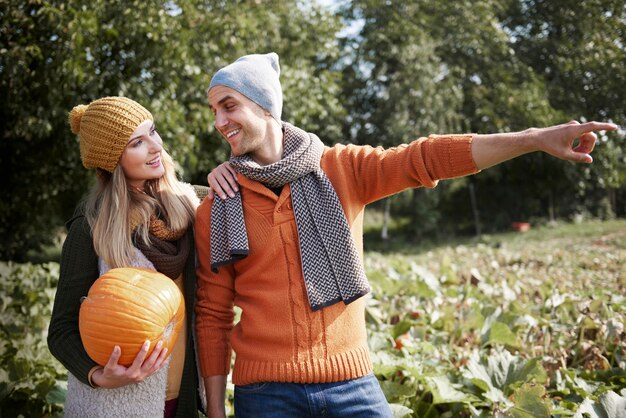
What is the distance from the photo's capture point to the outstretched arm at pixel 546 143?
182 centimetres

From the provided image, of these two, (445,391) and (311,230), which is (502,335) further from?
(311,230)

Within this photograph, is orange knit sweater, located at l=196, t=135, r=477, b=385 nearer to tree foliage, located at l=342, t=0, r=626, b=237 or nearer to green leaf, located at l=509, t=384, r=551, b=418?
green leaf, located at l=509, t=384, r=551, b=418

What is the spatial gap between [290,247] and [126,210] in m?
0.63

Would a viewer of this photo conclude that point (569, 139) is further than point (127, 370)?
No

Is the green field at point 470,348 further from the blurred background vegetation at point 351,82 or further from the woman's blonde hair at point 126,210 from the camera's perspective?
the blurred background vegetation at point 351,82

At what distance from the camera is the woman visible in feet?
6.69

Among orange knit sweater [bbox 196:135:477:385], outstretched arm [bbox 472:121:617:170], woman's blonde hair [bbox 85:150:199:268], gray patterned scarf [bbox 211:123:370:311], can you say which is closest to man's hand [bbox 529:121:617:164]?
outstretched arm [bbox 472:121:617:170]

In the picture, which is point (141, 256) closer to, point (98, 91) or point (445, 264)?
point (445, 264)

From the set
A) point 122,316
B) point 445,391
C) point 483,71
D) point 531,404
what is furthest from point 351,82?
point 122,316

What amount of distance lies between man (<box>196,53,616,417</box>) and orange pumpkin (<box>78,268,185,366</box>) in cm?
25

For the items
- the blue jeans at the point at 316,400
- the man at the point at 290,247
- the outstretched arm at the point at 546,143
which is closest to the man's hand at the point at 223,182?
the man at the point at 290,247

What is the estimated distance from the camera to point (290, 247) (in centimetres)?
212

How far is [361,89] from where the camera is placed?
58.9 feet

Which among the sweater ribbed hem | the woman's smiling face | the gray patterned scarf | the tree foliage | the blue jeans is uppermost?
the woman's smiling face
